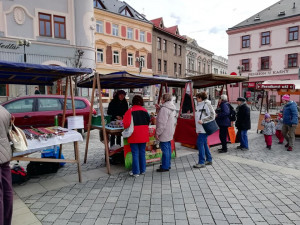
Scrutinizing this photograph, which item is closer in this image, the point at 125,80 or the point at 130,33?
the point at 125,80

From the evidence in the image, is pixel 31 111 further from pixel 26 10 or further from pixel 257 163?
pixel 26 10

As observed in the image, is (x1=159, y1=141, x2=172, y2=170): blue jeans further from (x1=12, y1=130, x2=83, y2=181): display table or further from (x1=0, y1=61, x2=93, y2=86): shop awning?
(x1=0, y1=61, x2=93, y2=86): shop awning

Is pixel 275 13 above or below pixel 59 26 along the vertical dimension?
above

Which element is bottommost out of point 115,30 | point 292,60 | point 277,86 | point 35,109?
point 35,109

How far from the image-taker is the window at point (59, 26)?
20.4 meters

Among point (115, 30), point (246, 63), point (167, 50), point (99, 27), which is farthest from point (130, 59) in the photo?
point (246, 63)

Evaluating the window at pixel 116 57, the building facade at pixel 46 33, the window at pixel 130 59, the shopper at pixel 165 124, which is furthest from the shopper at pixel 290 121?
the window at pixel 130 59

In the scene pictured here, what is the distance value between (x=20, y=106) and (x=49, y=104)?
92 centimetres

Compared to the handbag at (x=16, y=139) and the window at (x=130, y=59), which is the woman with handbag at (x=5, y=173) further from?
the window at (x=130, y=59)

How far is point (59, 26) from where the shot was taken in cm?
2053

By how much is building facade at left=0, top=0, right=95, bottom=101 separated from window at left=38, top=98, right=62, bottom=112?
10.6 meters

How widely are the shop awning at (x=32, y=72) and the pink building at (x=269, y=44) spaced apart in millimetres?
26133

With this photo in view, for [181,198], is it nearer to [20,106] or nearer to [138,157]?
[138,157]

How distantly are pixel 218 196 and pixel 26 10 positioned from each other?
21.2 metres
